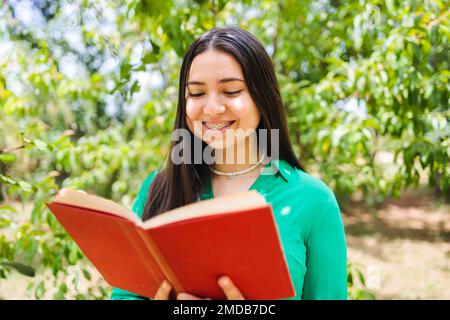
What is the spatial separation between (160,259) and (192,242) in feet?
0.30

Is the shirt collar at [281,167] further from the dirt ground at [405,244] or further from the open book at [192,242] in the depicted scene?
the dirt ground at [405,244]

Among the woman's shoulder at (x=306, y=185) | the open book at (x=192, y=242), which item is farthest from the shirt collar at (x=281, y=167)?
the open book at (x=192, y=242)

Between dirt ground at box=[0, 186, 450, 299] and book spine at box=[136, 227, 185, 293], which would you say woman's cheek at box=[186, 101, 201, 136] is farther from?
dirt ground at box=[0, 186, 450, 299]

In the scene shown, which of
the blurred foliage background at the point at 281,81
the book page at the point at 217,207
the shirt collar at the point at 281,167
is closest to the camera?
the book page at the point at 217,207

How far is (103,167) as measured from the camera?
2639mm

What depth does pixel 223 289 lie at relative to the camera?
0.87 m

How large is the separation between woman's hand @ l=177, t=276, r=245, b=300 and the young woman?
0.21 metres

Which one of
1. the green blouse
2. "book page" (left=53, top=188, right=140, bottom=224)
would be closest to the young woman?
the green blouse

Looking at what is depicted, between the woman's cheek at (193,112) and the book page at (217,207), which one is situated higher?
the woman's cheek at (193,112)

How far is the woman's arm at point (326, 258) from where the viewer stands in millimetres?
1062

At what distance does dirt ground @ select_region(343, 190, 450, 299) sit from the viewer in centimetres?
485

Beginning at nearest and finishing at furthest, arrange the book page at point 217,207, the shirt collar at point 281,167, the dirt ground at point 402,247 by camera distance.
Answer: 1. the book page at point 217,207
2. the shirt collar at point 281,167
3. the dirt ground at point 402,247

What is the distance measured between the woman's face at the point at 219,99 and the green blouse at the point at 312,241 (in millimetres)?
212
